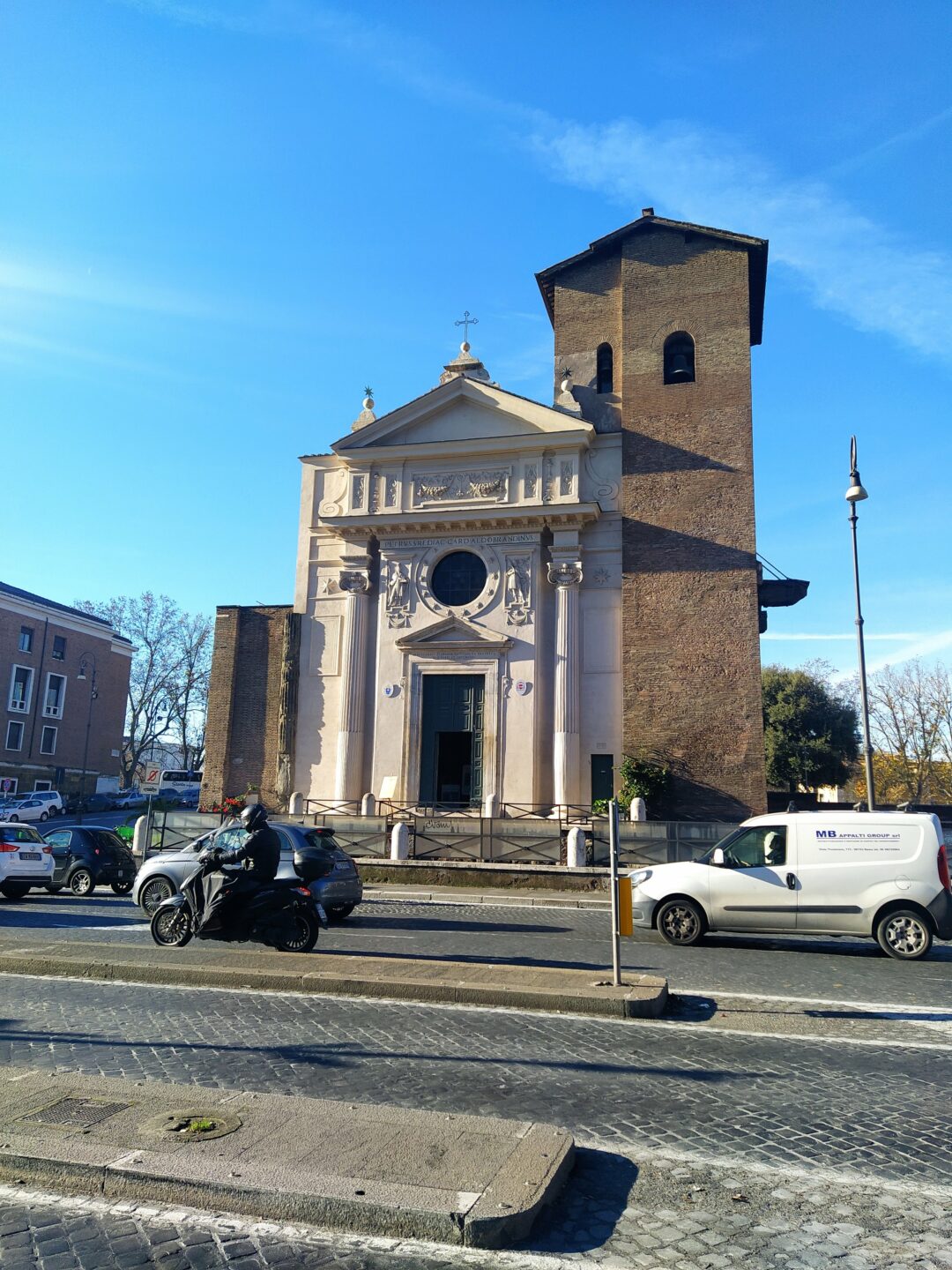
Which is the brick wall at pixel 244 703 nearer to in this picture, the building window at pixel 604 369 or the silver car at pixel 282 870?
the building window at pixel 604 369

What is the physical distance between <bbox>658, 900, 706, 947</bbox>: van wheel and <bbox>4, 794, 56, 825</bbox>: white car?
36164 mm

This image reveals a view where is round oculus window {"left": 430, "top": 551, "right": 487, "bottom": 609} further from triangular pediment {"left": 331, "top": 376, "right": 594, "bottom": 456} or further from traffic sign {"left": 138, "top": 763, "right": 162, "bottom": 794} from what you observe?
traffic sign {"left": 138, "top": 763, "right": 162, "bottom": 794}

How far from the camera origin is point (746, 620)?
26.1 m

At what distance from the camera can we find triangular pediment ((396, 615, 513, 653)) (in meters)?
27.7

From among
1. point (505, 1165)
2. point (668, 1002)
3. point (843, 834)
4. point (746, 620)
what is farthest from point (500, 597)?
point (505, 1165)

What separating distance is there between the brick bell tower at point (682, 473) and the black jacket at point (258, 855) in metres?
17.7

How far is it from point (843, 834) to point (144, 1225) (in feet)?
31.7

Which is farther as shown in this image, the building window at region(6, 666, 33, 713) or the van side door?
the building window at region(6, 666, 33, 713)

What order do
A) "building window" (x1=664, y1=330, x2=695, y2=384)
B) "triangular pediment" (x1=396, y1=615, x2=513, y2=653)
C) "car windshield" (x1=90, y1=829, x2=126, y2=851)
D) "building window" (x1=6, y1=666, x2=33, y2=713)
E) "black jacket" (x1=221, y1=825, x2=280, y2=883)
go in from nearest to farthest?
1. "black jacket" (x1=221, y1=825, x2=280, y2=883)
2. "car windshield" (x1=90, y1=829, x2=126, y2=851)
3. "triangular pediment" (x1=396, y1=615, x2=513, y2=653)
4. "building window" (x1=664, y1=330, x2=695, y2=384)
5. "building window" (x1=6, y1=666, x2=33, y2=713)

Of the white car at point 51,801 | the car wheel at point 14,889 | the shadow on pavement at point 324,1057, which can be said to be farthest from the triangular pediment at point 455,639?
the white car at point 51,801

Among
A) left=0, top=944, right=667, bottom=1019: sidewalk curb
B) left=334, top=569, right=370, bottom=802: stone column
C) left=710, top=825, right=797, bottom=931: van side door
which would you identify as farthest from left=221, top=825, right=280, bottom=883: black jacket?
left=334, top=569, right=370, bottom=802: stone column

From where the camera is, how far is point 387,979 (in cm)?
852

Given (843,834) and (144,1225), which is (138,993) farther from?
(843,834)

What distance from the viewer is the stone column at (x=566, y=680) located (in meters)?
26.2
